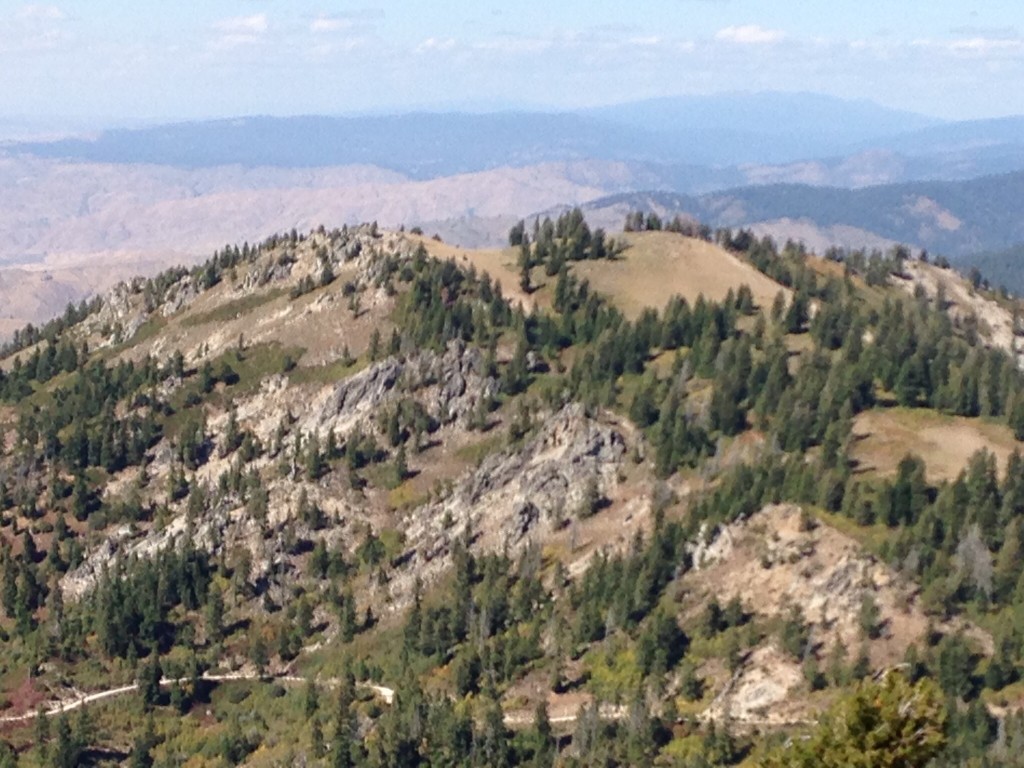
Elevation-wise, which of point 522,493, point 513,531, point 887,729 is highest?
point 887,729

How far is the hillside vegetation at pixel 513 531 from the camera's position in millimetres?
106500

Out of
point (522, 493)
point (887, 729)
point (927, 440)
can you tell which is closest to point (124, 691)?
point (522, 493)

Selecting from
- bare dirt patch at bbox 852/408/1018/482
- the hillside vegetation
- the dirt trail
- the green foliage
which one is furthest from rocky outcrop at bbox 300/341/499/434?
the green foliage

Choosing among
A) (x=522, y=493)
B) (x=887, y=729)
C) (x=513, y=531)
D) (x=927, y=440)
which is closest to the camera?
(x=887, y=729)

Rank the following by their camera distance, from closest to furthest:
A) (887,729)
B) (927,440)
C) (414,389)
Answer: (887,729)
(927,440)
(414,389)

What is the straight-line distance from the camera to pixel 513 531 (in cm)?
14662

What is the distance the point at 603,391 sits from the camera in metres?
158

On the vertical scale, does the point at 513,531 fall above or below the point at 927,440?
below

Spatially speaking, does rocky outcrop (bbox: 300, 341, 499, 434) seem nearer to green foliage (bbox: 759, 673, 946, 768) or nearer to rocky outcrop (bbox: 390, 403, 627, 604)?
rocky outcrop (bbox: 390, 403, 627, 604)

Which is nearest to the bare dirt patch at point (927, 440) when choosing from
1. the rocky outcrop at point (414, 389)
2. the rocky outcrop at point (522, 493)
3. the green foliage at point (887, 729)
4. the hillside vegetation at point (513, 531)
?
the hillside vegetation at point (513, 531)

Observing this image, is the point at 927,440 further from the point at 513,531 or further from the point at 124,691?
the point at 124,691

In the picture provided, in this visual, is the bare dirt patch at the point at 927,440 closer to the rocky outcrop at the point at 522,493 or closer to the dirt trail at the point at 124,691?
the rocky outcrop at the point at 522,493

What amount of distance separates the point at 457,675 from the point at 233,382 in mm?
84654

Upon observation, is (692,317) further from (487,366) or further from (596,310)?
(487,366)
